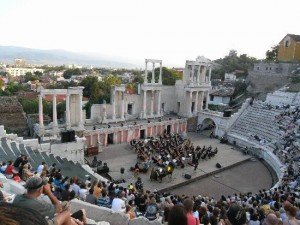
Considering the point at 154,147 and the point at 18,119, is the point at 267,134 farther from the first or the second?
the point at 18,119

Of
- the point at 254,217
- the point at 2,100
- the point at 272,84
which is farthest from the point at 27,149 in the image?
the point at 272,84

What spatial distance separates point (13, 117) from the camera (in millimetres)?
41281

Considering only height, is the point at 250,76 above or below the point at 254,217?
above

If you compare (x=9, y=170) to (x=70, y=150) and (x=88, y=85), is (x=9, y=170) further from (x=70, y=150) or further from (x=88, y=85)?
(x=88, y=85)

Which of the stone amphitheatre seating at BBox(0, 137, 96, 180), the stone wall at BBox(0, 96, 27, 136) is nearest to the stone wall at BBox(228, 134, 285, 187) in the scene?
the stone amphitheatre seating at BBox(0, 137, 96, 180)

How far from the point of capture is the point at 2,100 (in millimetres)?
47344

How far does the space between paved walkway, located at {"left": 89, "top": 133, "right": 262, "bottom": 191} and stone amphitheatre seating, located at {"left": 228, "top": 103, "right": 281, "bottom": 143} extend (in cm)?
254

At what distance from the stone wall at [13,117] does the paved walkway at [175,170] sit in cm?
1446

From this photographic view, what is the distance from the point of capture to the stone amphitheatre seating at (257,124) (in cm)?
3077

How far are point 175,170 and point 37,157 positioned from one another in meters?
10.7

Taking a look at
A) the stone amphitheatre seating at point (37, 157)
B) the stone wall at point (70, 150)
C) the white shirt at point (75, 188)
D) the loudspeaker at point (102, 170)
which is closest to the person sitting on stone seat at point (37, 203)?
the white shirt at point (75, 188)

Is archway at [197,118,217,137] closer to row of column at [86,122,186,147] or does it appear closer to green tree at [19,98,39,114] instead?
row of column at [86,122,186,147]

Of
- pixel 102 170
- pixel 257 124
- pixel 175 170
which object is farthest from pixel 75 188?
pixel 257 124

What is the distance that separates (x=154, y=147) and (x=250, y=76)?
86.0 feet
